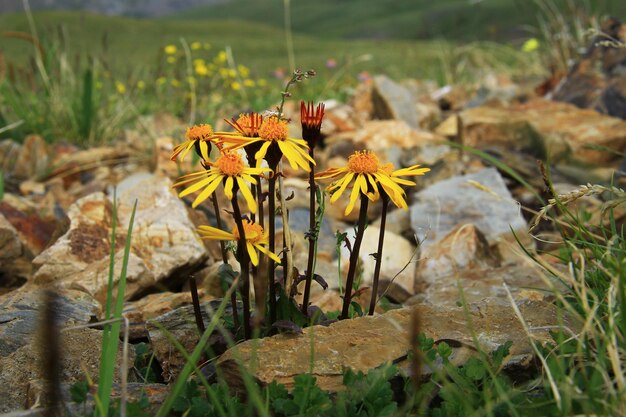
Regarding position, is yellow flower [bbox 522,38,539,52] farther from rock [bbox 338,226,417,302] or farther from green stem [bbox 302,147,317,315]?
green stem [bbox 302,147,317,315]

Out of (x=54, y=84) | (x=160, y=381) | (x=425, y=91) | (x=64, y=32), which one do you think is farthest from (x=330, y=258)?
(x=425, y=91)

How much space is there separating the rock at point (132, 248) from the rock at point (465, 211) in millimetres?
1295

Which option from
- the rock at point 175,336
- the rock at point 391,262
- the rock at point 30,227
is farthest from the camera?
the rock at point 30,227

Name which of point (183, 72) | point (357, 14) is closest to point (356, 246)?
point (183, 72)

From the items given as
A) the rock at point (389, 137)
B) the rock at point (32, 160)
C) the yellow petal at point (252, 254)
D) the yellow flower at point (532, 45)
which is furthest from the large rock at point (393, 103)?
the yellow petal at point (252, 254)

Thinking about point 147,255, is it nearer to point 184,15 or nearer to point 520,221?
point 520,221

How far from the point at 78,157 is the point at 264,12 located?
426 feet

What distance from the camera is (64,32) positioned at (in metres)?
5.78

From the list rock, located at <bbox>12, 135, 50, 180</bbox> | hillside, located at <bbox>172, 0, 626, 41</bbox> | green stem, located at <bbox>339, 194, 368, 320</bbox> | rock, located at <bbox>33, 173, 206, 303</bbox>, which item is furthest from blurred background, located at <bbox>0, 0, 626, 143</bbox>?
hillside, located at <bbox>172, 0, 626, 41</bbox>

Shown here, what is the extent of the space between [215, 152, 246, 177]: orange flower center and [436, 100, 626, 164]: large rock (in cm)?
343

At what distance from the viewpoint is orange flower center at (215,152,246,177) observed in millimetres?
1552

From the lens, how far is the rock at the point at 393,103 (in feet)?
20.1

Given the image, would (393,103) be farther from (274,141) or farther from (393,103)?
(274,141)

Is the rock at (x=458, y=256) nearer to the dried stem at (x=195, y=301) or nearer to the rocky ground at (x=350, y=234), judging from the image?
the rocky ground at (x=350, y=234)
